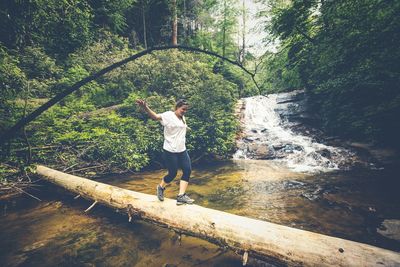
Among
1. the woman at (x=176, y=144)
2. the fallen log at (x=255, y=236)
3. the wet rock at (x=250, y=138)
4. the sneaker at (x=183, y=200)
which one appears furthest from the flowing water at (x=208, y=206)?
the wet rock at (x=250, y=138)

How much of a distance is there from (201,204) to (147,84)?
8.59 metres

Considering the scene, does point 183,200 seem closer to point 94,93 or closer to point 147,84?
point 147,84

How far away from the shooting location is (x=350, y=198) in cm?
648

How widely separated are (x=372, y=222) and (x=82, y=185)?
23.2 ft

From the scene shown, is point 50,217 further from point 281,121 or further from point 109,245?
point 281,121

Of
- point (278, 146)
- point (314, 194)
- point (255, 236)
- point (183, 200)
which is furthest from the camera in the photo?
point (278, 146)

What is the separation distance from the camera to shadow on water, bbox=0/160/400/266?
4.13 metres

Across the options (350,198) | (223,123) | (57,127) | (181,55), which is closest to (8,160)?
(57,127)

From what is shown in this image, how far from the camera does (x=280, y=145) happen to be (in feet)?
45.1

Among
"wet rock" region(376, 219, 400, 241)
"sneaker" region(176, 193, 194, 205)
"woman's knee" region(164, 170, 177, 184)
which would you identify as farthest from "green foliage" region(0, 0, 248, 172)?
"wet rock" region(376, 219, 400, 241)

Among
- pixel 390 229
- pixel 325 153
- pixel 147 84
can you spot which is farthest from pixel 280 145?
pixel 390 229

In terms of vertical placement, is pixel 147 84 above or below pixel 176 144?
above

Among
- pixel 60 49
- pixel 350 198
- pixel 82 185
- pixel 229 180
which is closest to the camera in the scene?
pixel 82 185

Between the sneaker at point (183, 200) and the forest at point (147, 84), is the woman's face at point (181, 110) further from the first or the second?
the forest at point (147, 84)
